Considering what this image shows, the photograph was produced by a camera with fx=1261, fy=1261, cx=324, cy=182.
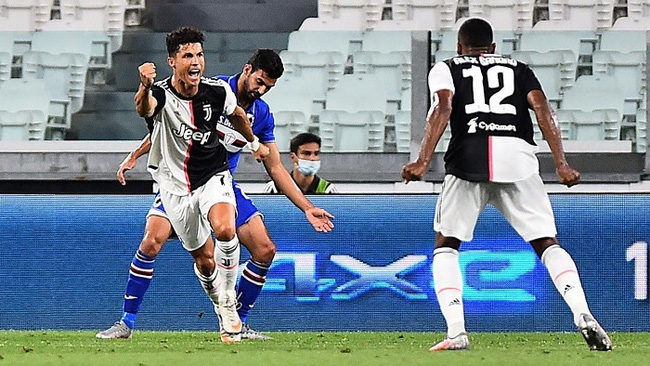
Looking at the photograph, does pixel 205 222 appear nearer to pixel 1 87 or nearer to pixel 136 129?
pixel 136 129

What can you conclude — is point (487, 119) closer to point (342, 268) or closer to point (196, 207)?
point (196, 207)

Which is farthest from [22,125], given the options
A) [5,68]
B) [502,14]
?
[502,14]

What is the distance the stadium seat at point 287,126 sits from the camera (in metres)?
12.1

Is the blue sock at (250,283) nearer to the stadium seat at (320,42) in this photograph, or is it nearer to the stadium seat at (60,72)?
the stadium seat at (320,42)

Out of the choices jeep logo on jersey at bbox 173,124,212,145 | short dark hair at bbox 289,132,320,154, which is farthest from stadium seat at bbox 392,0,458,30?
jeep logo on jersey at bbox 173,124,212,145

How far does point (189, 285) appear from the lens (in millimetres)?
9500

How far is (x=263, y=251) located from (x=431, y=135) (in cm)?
228

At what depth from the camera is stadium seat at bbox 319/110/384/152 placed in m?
12.0

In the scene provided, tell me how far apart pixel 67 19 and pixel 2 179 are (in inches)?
92.6

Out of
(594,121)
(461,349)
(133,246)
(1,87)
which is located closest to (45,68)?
(1,87)

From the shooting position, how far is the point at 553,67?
12578mm

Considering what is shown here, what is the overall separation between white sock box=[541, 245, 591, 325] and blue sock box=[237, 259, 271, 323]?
94.4 inches

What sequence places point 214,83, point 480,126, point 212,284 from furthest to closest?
point 212,284 → point 214,83 → point 480,126

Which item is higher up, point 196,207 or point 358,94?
point 196,207
